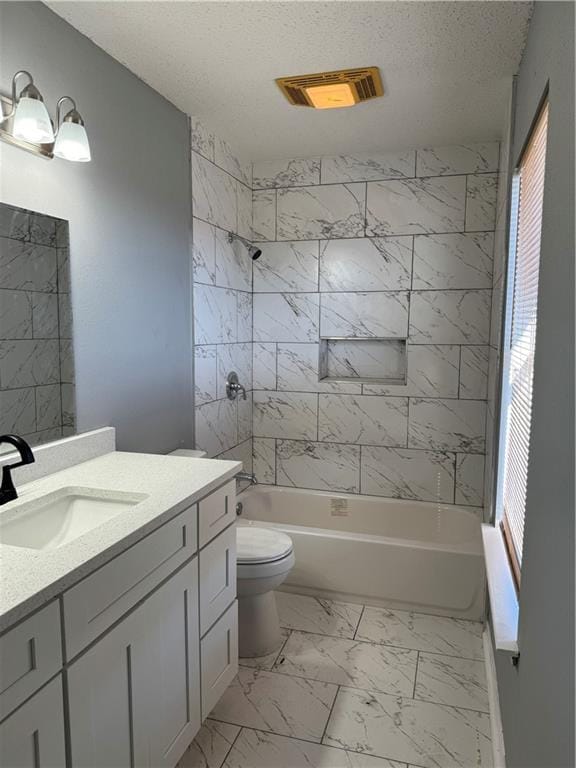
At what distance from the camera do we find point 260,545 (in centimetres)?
248

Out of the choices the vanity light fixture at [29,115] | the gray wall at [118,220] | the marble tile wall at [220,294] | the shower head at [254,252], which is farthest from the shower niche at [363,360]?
the vanity light fixture at [29,115]

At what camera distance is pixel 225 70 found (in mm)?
2203

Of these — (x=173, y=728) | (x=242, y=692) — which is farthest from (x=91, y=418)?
(x=242, y=692)

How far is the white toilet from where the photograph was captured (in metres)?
2.35

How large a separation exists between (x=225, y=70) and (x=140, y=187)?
59 cm

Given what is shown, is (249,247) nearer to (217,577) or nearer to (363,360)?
(363,360)

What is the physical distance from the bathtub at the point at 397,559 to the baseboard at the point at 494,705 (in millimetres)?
266

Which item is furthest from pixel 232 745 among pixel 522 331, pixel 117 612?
pixel 522 331

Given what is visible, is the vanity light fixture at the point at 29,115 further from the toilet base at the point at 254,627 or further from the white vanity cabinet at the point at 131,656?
the toilet base at the point at 254,627

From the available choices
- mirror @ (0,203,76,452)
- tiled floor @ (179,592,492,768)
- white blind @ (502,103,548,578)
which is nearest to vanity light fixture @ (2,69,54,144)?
mirror @ (0,203,76,452)

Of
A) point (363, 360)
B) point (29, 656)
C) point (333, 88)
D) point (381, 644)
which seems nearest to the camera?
point (29, 656)

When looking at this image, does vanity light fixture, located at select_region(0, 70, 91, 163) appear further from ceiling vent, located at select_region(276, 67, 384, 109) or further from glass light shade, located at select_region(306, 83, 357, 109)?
glass light shade, located at select_region(306, 83, 357, 109)

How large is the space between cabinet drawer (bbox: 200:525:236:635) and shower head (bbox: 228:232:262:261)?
6.09 ft

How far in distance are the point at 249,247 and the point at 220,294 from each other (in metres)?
0.46
